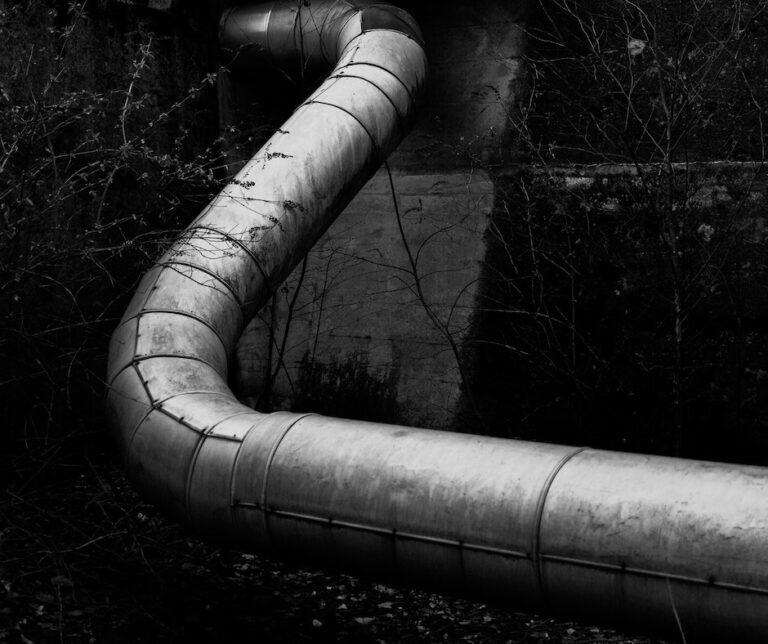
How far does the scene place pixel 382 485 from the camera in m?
2.70

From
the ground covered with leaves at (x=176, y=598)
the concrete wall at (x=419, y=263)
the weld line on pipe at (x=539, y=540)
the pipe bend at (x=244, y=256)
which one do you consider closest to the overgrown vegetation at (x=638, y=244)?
the concrete wall at (x=419, y=263)

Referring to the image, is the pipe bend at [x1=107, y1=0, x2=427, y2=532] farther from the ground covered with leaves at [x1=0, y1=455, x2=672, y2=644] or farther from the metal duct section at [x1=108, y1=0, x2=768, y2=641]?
the ground covered with leaves at [x1=0, y1=455, x2=672, y2=644]

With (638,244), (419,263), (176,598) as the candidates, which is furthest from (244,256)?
(638,244)

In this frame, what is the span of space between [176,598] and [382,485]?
47.8 inches

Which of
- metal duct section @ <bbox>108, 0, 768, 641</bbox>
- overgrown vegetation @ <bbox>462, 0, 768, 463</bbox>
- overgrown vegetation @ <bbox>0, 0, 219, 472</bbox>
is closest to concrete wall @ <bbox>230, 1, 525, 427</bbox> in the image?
overgrown vegetation @ <bbox>462, 0, 768, 463</bbox>

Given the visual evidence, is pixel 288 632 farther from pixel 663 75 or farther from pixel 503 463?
pixel 663 75

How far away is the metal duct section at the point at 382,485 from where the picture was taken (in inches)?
88.2

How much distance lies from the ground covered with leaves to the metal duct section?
40 centimetres

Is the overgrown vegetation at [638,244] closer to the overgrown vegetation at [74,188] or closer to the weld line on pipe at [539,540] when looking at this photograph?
the overgrown vegetation at [74,188]

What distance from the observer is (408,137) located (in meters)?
5.80

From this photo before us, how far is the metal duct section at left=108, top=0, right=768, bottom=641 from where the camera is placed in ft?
7.35

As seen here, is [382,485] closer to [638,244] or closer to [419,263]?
[638,244]

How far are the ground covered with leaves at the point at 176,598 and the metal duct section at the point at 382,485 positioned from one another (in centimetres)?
40

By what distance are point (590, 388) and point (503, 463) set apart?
2369mm
